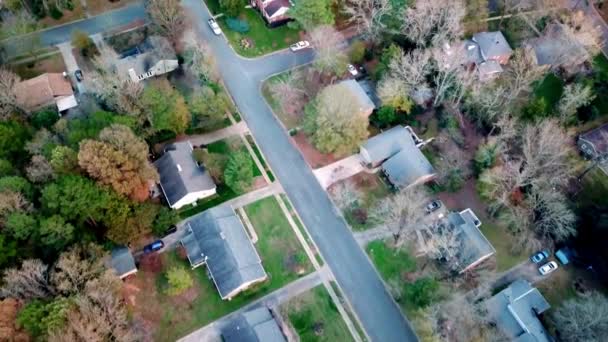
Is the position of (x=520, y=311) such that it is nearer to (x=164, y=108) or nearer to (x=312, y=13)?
(x=164, y=108)

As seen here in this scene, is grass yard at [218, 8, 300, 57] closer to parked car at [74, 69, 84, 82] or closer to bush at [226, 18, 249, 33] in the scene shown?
bush at [226, 18, 249, 33]

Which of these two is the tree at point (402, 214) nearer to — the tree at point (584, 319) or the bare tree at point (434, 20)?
the tree at point (584, 319)

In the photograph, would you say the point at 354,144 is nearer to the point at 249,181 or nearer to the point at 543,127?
the point at 249,181

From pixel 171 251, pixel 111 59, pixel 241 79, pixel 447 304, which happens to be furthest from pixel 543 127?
pixel 111 59

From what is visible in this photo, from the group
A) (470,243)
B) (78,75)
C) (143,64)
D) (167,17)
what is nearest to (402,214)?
(470,243)

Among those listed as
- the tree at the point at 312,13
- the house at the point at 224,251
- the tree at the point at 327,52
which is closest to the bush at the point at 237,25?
the tree at the point at 312,13
